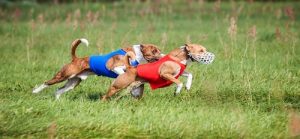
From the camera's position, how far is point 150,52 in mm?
9984

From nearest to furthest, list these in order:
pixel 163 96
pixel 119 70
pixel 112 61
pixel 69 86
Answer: pixel 119 70, pixel 112 61, pixel 163 96, pixel 69 86

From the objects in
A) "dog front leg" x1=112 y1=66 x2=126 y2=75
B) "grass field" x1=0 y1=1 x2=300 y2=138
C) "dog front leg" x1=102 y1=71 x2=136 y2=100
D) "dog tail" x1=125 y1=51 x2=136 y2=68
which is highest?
"dog tail" x1=125 y1=51 x2=136 y2=68

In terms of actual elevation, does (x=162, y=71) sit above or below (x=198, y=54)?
below

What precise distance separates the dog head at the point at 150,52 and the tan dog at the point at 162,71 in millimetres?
401

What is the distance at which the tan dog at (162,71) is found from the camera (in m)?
9.45

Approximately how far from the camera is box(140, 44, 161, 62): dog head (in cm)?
997

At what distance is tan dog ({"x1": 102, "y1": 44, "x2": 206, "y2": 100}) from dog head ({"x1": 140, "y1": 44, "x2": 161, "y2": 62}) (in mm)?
401

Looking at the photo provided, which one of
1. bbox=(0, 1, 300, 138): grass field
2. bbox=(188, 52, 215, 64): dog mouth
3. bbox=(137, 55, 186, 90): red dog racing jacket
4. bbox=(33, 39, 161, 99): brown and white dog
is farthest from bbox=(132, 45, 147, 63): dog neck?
bbox=(188, 52, 215, 64): dog mouth

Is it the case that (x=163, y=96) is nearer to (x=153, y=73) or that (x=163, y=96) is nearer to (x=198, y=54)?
(x=153, y=73)

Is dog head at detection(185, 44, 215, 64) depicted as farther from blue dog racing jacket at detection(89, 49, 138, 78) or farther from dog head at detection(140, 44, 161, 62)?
blue dog racing jacket at detection(89, 49, 138, 78)

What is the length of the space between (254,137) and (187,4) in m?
19.0

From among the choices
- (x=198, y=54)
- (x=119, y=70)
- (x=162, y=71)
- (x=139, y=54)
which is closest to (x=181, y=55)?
(x=198, y=54)

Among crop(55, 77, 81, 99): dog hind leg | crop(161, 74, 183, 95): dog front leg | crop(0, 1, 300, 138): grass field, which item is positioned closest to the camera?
crop(0, 1, 300, 138): grass field

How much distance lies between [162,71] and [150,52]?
2.06 feet
